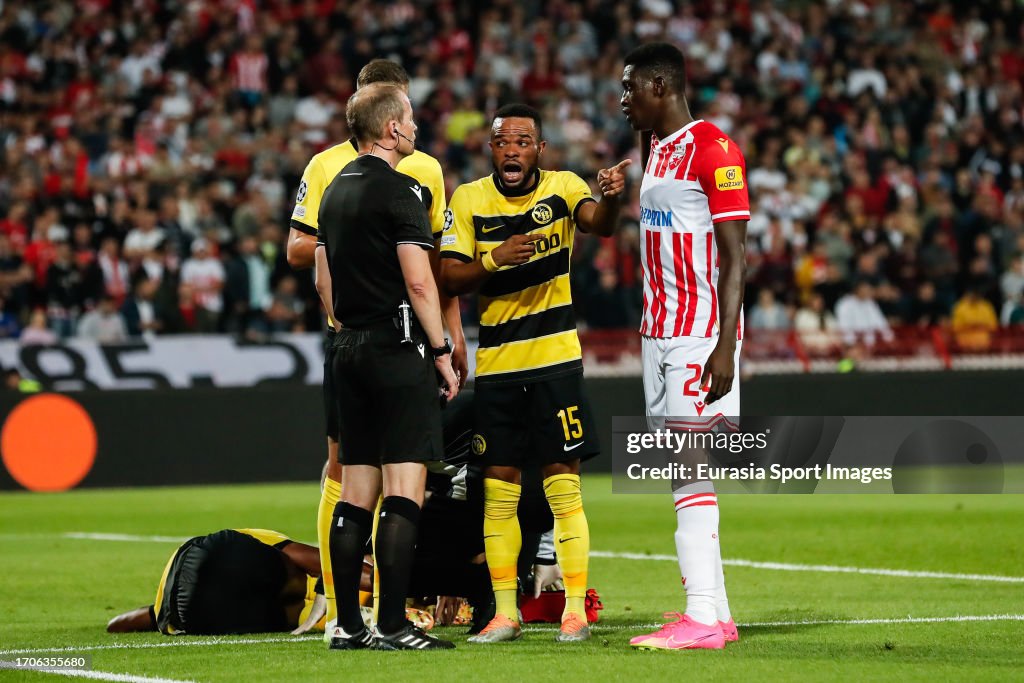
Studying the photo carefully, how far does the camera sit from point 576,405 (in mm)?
6992

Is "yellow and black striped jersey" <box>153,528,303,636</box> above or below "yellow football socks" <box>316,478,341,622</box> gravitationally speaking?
below

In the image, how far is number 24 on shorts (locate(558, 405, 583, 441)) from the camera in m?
6.94

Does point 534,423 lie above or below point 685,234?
below

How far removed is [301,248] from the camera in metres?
7.47

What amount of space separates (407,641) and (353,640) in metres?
0.25

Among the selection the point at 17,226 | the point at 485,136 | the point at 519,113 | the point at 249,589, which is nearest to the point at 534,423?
the point at 519,113

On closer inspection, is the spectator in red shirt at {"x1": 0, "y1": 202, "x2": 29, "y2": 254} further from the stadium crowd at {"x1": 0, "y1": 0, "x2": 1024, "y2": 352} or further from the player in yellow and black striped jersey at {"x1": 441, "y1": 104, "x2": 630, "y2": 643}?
the player in yellow and black striped jersey at {"x1": 441, "y1": 104, "x2": 630, "y2": 643}

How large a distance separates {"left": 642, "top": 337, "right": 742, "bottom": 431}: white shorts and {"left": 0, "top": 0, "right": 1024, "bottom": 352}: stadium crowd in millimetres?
11382

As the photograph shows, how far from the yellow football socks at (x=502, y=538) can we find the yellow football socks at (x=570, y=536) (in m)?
0.18

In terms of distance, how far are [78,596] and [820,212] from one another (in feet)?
48.1

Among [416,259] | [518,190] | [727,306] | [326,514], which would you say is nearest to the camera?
[727,306]

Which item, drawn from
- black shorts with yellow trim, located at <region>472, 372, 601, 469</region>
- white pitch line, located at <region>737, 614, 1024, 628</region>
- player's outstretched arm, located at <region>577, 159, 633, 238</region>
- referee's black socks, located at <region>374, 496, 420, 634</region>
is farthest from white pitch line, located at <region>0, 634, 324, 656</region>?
player's outstretched arm, located at <region>577, 159, 633, 238</region>

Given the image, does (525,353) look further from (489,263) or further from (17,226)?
(17,226)

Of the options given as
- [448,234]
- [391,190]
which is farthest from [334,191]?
[448,234]
